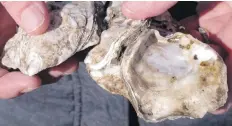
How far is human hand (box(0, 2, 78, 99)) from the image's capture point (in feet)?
4.00

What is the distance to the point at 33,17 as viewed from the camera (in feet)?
3.98

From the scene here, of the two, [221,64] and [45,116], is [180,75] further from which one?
[45,116]

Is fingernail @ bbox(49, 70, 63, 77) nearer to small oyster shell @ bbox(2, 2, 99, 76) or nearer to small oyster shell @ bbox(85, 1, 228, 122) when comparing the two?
small oyster shell @ bbox(2, 2, 99, 76)

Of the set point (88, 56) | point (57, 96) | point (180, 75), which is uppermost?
point (88, 56)

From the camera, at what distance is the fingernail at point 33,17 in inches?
47.7

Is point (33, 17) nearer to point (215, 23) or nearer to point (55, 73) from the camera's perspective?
point (55, 73)

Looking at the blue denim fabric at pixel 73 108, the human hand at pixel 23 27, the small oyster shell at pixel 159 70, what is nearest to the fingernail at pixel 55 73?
the human hand at pixel 23 27

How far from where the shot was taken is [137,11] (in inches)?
48.6

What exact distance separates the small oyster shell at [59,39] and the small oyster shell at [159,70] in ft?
0.19

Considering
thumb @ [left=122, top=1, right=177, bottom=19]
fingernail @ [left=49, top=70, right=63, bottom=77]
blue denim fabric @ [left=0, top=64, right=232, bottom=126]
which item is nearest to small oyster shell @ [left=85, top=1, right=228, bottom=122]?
thumb @ [left=122, top=1, right=177, bottom=19]

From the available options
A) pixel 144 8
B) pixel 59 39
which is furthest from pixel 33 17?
pixel 144 8

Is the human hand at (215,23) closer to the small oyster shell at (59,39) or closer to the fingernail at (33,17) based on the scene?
the small oyster shell at (59,39)

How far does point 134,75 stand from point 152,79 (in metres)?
0.10

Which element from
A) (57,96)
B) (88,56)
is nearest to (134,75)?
(88,56)
